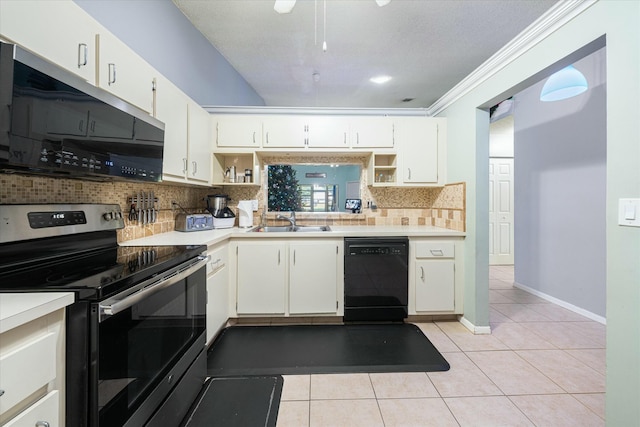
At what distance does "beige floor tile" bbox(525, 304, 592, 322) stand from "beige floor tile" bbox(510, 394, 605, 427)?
1.47 m

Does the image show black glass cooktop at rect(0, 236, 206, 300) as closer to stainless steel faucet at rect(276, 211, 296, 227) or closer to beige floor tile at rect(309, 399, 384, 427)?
beige floor tile at rect(309, 399, 384, 427)

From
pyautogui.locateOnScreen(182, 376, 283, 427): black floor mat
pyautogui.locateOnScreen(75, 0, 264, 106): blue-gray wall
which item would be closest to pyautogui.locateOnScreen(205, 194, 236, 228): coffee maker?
pyautogui.locateOnScreen(75, 0, 264, 106): blue-gray wall

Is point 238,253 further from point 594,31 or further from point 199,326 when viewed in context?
point 594,31

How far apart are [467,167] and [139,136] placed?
103 inches

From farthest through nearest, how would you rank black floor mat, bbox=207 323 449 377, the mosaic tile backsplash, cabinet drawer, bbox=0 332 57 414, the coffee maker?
1. the coffee maker
2. black floor mat, bbox=207 323 449 377
3. the mosaic tile backsplash
4. cabinet drawer, bbox=0 332 57 414

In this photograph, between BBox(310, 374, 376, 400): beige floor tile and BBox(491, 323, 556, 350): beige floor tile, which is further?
BBox(491, 323, 556, 350): beige floor tile

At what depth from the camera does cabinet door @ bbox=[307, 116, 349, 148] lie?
2865 millimetres

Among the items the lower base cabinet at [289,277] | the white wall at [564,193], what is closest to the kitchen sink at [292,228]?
the lower base cabinet at [289,277]

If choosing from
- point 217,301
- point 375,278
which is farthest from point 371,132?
point 217,301

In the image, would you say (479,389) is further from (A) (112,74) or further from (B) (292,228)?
(A) (112,74)

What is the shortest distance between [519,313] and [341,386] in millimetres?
2306

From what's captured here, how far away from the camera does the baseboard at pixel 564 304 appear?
8.92 ft

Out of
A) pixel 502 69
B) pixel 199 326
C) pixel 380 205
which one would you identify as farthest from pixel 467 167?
pixel 199 326

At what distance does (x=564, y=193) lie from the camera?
125 inches
